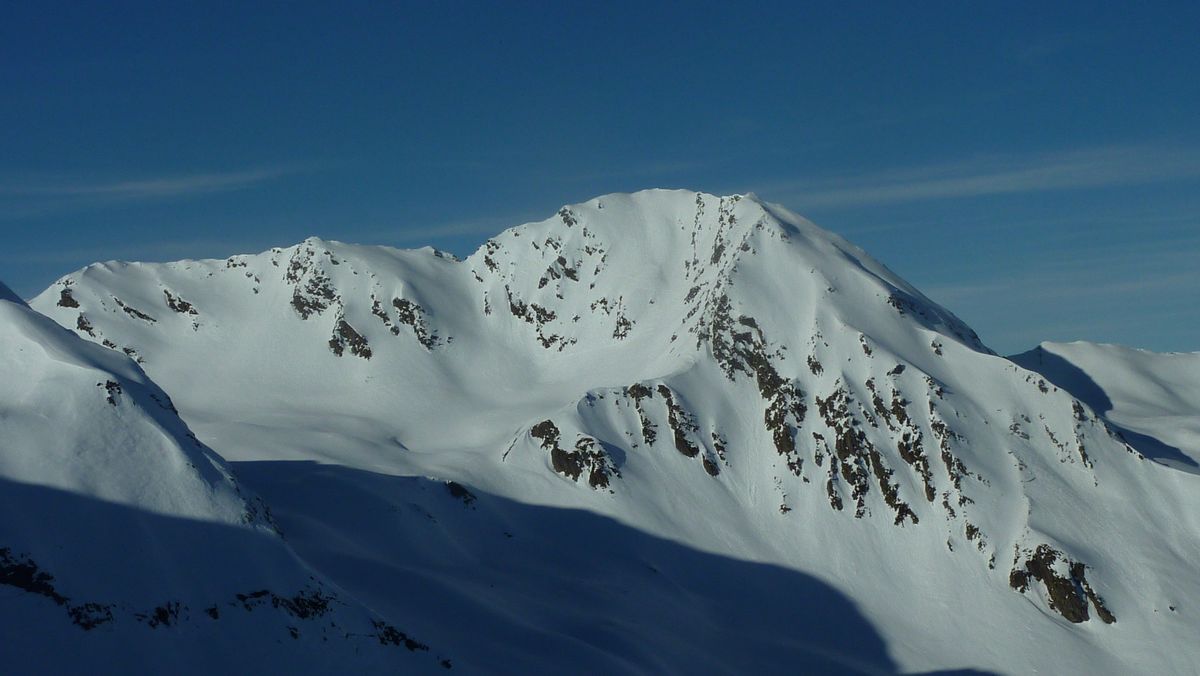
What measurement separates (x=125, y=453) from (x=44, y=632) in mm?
10512

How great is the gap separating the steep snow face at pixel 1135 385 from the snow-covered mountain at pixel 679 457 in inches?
1065

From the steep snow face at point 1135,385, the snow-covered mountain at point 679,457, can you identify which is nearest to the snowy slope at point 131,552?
the snow-covered mountain at point 679,457

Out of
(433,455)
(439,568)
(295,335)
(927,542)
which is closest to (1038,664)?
(927,542)

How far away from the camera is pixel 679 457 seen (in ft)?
323

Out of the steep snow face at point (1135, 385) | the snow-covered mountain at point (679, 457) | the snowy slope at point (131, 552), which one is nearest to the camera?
the snowy slope at point (131, 552)

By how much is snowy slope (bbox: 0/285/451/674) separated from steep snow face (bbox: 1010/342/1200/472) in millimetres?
106679

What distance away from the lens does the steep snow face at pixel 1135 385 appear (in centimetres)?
12588

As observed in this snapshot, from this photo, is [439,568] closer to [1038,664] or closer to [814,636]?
[814,636]

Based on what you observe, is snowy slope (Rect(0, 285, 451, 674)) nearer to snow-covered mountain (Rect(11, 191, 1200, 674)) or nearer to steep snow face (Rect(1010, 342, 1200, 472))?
snow-covered mountain (Rect(11, 191, 1200, 674))

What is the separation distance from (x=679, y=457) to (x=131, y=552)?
62474 mm

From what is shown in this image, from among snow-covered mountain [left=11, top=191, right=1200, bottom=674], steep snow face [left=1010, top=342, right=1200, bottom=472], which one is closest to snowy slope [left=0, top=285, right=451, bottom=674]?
snow-covered mountain [left=11, top=191, right=1200, bottom=674]

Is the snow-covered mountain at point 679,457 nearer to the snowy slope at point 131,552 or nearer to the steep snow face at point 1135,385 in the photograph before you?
the snowy slope at point 131,552

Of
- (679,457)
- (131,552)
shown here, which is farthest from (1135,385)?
(131,552)

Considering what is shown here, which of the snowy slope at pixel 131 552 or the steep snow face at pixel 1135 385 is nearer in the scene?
the snowy slope at pixel 131 552
